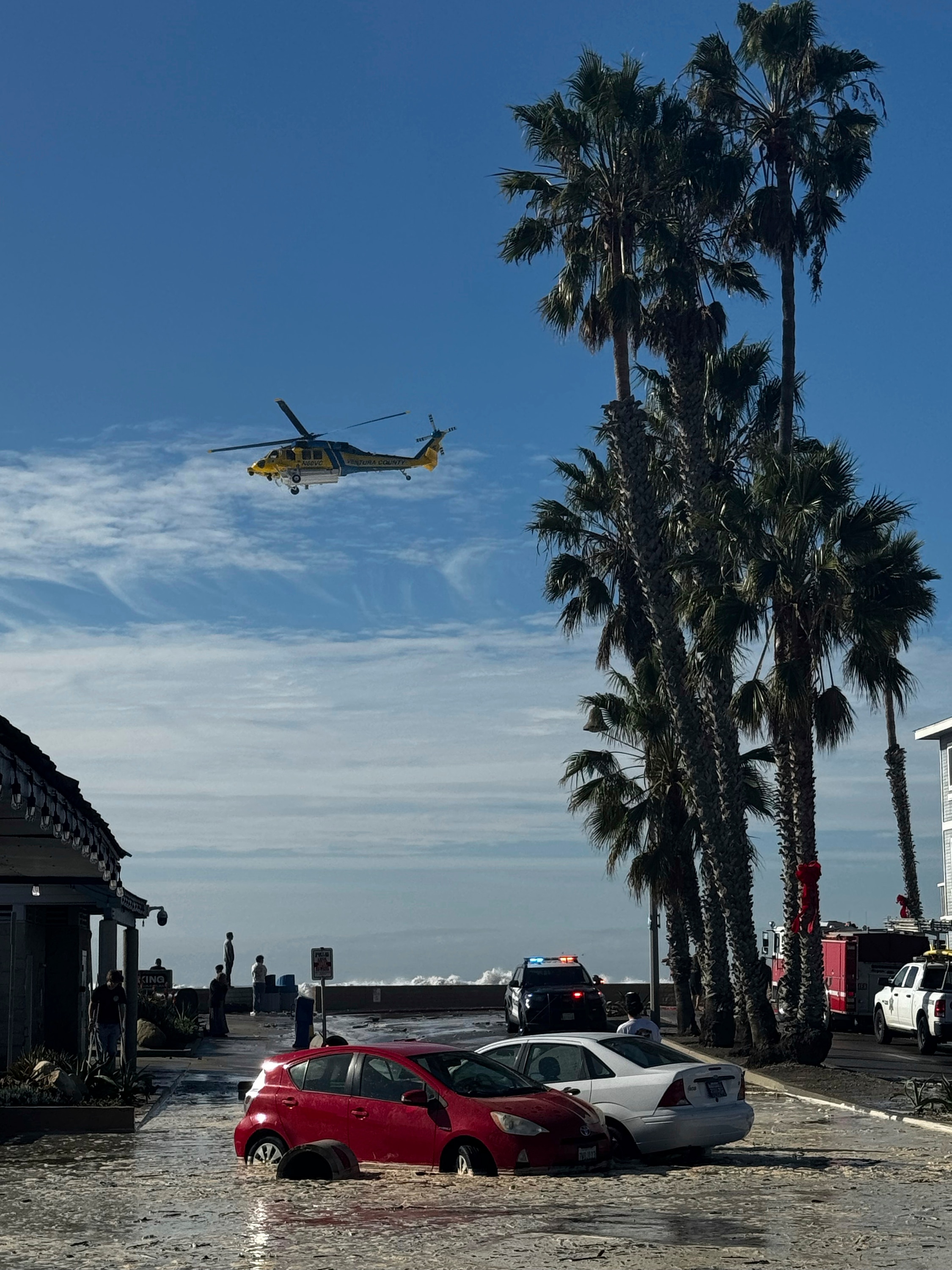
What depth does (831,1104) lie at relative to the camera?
22.2 meters

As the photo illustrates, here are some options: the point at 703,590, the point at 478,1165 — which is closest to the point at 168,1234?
the point at 478,1165

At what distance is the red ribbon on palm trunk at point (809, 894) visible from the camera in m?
27.9

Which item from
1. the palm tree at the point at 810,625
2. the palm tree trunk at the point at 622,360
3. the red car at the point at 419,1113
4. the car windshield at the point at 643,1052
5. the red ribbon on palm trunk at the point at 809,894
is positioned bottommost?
the red car at the point at 419,1113

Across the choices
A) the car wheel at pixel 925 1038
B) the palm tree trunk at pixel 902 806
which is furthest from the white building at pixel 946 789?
the car wheel at pixel 925 1038

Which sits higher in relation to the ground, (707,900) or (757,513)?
(757,513)

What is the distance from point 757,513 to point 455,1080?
17200mm

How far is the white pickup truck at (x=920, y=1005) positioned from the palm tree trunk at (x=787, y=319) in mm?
11356

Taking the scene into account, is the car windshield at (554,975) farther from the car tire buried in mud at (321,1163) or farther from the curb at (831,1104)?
the car tire buried in mud at (321,1163)

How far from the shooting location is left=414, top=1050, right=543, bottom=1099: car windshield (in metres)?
14.9

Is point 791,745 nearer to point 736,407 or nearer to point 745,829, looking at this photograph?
point 745,829

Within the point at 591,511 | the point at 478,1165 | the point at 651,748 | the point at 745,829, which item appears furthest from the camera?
the point at 591,511

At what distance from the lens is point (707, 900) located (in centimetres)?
3312

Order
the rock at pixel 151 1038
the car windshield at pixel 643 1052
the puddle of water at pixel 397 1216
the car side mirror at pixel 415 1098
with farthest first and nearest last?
the rock at pixel 151 1038, the car windshield at pixel 643 1052, the car side mirror at pixel 415 1098, the puddle of water at pixel 397 1216

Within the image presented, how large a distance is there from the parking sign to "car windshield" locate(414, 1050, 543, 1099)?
15.9 m
